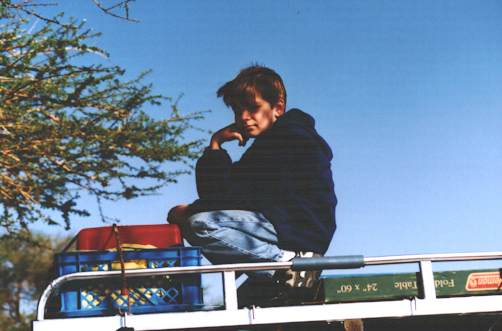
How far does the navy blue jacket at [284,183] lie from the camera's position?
195 inches

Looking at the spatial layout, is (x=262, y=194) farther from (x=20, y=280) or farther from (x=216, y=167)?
(x=20, y=280)

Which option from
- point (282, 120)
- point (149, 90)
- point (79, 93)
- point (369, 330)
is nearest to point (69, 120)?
point (79, 93)

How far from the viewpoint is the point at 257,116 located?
5535 millimetres

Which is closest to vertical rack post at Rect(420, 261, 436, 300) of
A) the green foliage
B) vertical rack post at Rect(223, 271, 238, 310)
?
vertical rack post at Rect(223, 271, 238, 310)

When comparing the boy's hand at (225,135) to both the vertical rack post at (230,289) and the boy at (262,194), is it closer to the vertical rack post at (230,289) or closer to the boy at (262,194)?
the boy at (262,194)

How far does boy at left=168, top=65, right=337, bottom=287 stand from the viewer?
477cm

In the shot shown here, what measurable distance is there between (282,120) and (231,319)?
153 cm

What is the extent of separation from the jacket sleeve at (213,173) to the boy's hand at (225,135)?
2.4 inches

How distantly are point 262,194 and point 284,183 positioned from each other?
0.15 m

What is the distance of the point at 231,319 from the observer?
4219 millimetres

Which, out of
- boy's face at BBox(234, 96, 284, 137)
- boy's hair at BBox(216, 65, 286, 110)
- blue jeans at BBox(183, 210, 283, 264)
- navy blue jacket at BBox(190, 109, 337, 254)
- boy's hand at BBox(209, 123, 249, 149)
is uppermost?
boy's hair at BBox(216, 65, 286, 110)

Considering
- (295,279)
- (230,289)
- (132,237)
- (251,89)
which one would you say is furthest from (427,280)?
(251,89)

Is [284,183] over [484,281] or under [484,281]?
over

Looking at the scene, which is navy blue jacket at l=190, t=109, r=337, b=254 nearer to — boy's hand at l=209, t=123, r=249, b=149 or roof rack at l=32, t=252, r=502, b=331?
boy's hand at l=209, t=123, r=249, b=149
